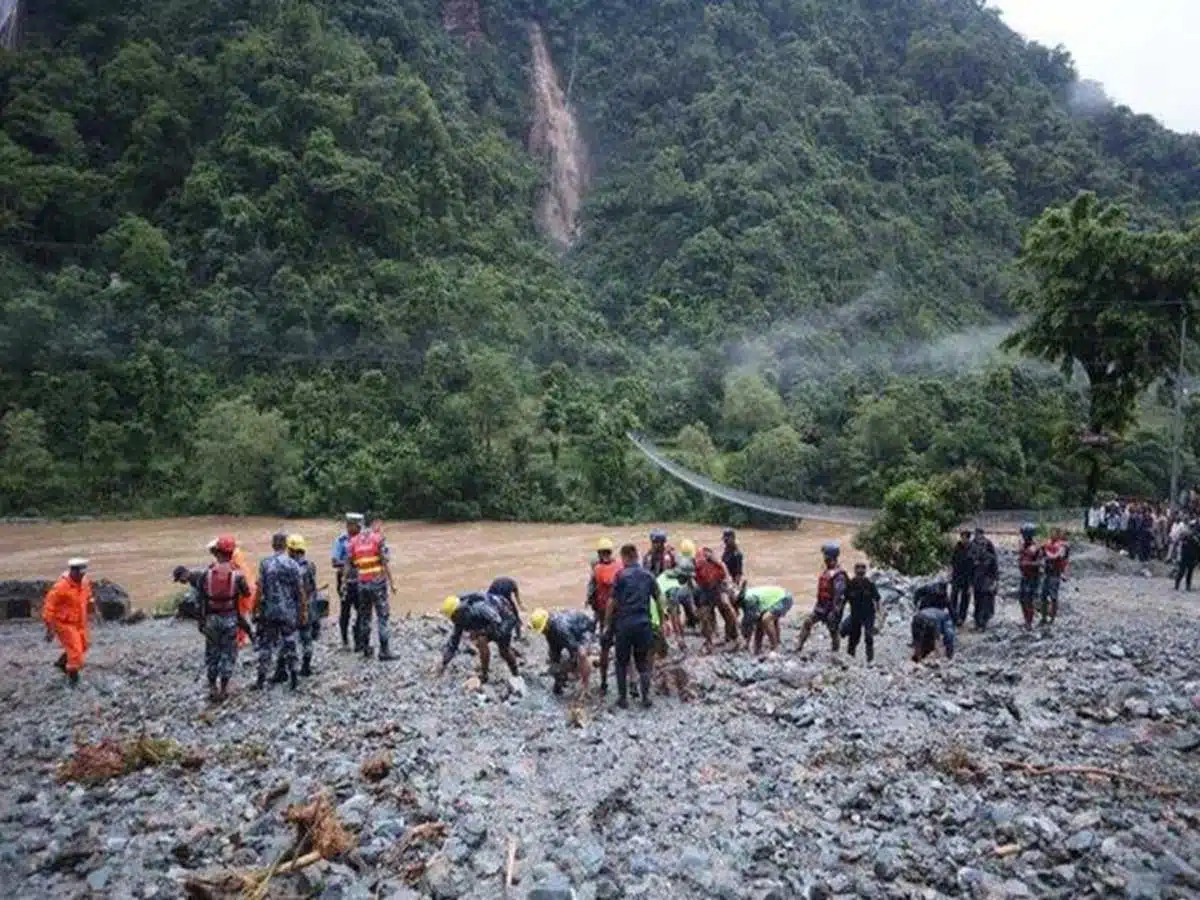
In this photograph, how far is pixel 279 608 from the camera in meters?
8.25

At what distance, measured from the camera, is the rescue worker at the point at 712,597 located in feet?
32.8

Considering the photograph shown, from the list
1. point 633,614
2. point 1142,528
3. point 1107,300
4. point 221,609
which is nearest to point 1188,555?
point 1142,528

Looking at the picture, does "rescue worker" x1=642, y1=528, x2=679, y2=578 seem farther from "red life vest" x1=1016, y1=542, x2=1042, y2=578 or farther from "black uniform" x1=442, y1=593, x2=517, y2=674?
"red life vest" x1=1016, y1=542, x2=1042, y2=578

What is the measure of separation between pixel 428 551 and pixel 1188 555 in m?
17.3

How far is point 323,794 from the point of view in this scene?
570cm

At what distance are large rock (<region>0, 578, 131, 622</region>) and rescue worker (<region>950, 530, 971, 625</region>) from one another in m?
11.5

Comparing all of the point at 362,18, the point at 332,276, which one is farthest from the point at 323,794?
the point at 362,18

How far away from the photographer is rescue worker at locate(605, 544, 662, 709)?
Answer: 7.68 m

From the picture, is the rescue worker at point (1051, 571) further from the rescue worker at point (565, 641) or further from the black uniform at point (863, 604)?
the rescue worker at point (565, 641)

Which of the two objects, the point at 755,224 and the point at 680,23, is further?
the point at 680,23

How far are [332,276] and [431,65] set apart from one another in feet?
86.1

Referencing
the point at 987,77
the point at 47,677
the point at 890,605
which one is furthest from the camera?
the point at 987,77

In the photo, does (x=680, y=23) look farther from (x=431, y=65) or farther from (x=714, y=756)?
(x=714, y=756)

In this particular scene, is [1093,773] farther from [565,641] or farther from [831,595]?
[565,641]
